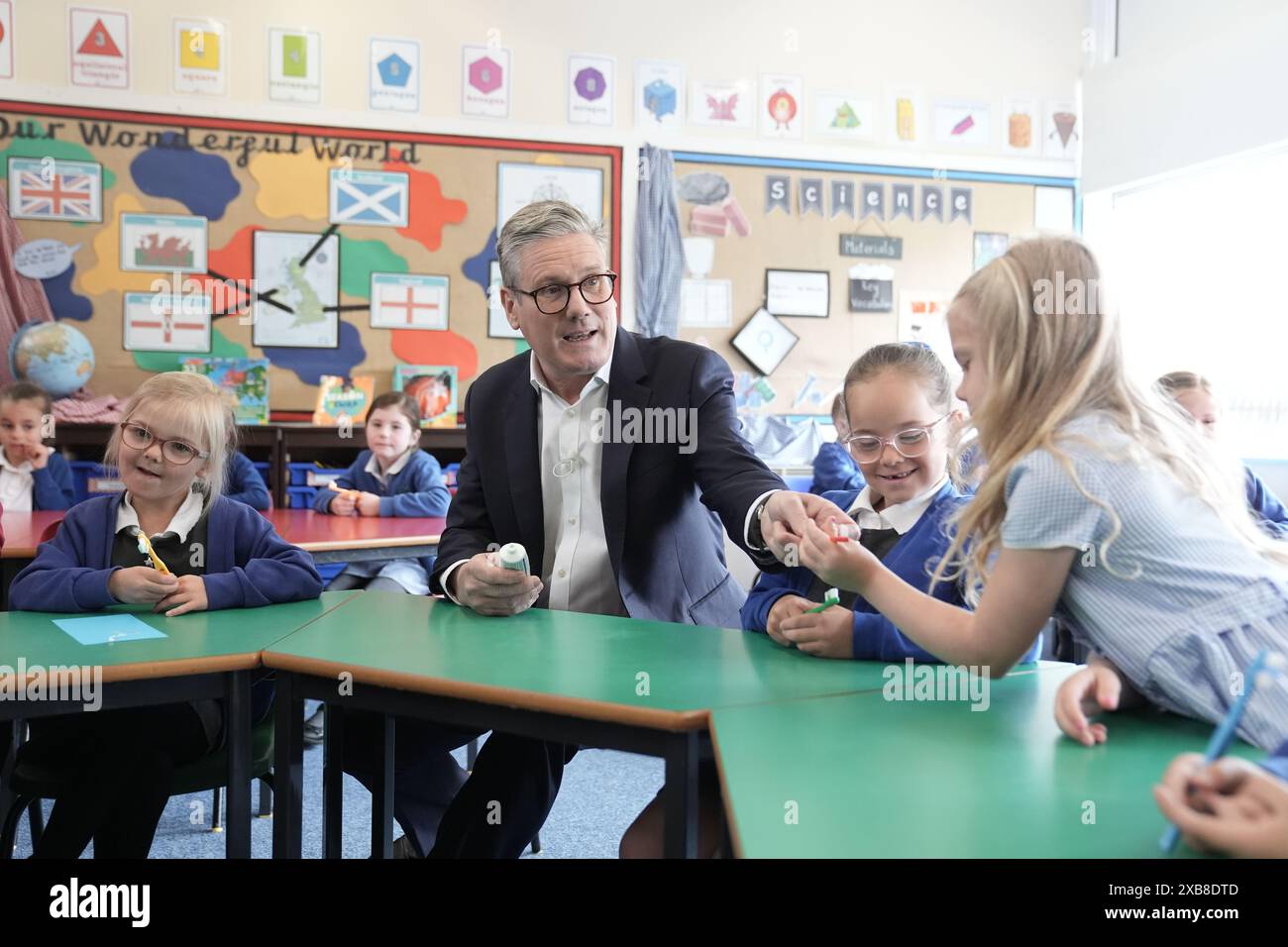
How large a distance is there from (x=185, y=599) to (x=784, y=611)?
3.56 feet

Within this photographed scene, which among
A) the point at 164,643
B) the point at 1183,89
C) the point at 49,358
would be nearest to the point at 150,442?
the point at 164,643

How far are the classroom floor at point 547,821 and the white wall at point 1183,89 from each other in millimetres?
4069

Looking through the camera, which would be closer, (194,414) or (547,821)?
(194,414)

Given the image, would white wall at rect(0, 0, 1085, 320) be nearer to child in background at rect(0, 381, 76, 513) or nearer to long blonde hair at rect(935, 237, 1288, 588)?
child in background at rect(0, 381, 76, 513)

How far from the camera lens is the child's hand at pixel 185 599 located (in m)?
1.93

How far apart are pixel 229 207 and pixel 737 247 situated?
2.59 meters

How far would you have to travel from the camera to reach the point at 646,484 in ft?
7.11

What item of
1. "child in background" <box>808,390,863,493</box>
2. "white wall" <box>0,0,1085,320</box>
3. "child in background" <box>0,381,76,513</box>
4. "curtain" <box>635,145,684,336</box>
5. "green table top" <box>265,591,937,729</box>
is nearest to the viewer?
"green table top" <box>265,591,937,729</box>

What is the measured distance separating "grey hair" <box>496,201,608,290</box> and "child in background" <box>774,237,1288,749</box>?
993 millimetres

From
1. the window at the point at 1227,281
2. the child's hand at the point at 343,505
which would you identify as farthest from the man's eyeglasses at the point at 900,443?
the window at the point at 1227,281

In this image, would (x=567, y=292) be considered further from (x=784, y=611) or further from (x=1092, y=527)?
(x=1092, y=527)

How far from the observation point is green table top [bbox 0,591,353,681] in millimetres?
1559

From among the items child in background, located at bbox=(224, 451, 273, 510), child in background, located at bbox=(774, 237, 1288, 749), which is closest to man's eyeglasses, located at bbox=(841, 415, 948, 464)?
child in background, located at bbox=(774, 237, 1288, 749)

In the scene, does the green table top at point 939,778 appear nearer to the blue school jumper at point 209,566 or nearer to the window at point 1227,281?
the blue school jumper at point 209,566
